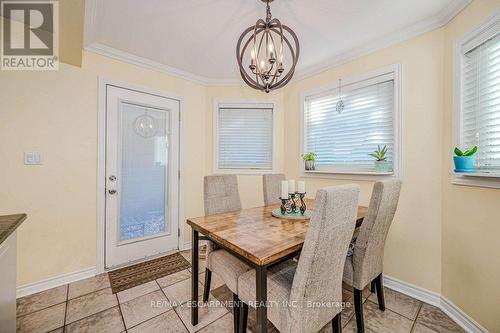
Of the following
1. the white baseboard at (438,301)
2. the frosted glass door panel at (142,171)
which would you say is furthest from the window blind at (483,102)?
the frosted glass door panel at (142,171)

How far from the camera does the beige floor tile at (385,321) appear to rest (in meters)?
1.52

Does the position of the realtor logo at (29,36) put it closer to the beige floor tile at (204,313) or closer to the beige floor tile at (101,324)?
the beige floor tile at (101,324)

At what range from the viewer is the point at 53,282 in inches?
78.5

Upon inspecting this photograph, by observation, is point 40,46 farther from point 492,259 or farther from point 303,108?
point 492,259

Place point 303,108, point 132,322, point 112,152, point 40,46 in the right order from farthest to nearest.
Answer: point 303,108
point 112,152
point 40,46
point 132,322

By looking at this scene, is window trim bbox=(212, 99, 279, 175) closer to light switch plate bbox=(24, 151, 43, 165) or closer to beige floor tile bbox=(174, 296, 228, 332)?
beige floor tile bbox=(174, 296, 228, 332)

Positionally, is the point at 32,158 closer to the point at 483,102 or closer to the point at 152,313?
the point at 152,313

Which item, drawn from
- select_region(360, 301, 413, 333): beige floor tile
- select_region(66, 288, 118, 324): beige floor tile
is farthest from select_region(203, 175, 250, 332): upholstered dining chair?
select_region(360, 301, 413, 333): beige floor tile

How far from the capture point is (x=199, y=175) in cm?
308

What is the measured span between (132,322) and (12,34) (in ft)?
8.59

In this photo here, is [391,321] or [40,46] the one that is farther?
[40,46]

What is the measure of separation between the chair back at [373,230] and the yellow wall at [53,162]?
2.57 m

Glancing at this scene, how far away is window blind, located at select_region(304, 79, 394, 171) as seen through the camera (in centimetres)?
217

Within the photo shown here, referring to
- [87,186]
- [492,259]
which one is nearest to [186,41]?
[87,186]
